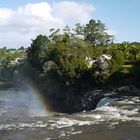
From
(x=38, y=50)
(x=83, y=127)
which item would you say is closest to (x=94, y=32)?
(x=38, y=50)

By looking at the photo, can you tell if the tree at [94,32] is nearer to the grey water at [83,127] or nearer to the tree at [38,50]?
the tree at [38,50]

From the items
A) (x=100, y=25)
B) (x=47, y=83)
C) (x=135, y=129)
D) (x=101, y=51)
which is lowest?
(x=135, y=129)

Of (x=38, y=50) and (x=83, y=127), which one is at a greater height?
(x=38, y=50)

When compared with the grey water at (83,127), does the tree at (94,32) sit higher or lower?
higher

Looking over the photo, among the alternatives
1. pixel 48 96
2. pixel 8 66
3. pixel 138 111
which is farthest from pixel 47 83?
pixel 8 66

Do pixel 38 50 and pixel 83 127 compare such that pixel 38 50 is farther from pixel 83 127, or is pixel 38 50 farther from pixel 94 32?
pixel 83 127

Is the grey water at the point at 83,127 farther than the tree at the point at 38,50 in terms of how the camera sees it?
No

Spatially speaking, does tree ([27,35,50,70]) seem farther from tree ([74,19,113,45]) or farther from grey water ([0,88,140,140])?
grey water ([0,88,140,140])

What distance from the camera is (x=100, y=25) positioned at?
285 ft

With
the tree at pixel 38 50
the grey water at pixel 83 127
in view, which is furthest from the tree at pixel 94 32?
the grey water at pixel 83 127

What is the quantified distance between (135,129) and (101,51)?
114ft

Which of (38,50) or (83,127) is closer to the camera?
(83,127)

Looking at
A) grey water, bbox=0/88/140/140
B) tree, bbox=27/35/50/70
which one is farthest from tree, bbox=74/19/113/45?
grey water, bbox=0/88/140/140

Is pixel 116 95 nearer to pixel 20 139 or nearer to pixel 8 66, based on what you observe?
pixel 20 139
